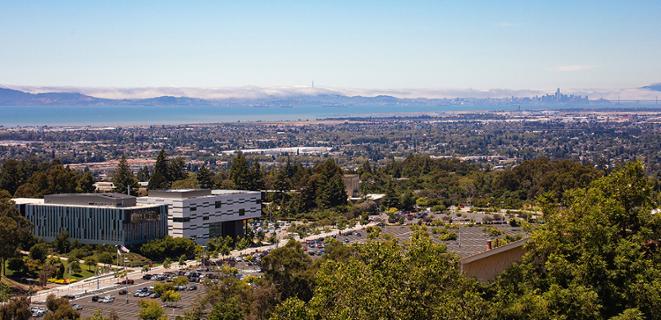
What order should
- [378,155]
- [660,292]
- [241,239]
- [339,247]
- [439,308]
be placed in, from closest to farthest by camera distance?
[439,308], [660,292], [339,247], [241,239], [378,155]

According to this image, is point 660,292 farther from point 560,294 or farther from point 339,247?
point 339,247

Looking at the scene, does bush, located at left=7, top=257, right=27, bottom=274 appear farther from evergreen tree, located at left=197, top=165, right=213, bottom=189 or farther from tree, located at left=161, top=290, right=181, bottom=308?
evergreen tree, located at left=197, top=165, right=213, bottom=189

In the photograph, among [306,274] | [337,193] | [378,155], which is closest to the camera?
[306,274]

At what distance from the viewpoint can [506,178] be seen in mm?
73938

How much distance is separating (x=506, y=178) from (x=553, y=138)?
4696 inches

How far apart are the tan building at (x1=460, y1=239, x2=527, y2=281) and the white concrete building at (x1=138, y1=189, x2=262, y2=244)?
103ft

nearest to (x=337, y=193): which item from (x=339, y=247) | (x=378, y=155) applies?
(x=339, y=247)

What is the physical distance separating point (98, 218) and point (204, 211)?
6.17 metres

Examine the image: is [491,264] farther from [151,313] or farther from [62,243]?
[62,243]

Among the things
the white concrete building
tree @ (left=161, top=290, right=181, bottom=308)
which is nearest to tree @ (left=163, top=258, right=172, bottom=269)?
the white concrete building

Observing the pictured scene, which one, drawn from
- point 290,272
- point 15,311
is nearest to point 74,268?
point 15,311

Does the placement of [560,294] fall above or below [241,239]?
above

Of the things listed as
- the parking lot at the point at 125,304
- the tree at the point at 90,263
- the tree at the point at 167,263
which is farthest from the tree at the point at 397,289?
the tree at the point at 90,263

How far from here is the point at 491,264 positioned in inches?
909
